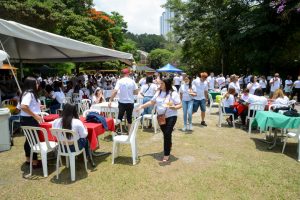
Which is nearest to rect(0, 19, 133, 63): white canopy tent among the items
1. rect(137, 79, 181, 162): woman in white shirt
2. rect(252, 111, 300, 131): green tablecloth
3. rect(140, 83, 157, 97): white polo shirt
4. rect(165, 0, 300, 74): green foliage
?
rect(140, 83, 157, 97): white polo shirt

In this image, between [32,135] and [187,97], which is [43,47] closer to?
[187,97]

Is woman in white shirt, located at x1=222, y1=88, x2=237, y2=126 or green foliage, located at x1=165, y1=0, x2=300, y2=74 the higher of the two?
green foliage, located at x1=165, y1=0, x2=300, y2=74

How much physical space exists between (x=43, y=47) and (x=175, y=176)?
8997mm

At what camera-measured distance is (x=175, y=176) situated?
15.1 feet

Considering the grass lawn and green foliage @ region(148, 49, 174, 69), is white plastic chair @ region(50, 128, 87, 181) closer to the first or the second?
the grass lawn

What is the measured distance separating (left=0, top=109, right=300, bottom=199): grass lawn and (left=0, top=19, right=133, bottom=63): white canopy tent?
268cm

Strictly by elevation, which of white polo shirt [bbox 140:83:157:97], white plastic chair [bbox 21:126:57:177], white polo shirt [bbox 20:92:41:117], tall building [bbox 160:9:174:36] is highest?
tall building [bbox 160:9:174:36]

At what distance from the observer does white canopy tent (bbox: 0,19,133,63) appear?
250 inches

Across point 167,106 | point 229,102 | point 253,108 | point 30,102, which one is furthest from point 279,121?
point 30,102

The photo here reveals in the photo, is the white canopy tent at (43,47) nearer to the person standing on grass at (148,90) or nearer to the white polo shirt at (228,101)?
the person standing on grass at (148,90)

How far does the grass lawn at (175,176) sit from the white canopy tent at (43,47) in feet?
8.80

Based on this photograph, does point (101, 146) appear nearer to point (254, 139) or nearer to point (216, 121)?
point (254, 139)

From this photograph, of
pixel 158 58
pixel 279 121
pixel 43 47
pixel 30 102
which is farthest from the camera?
pixel 158 58

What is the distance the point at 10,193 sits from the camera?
13.1 ft
